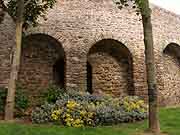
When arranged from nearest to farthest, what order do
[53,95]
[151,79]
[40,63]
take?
1. [151,79]
2. [53,95]
3. [40,63]

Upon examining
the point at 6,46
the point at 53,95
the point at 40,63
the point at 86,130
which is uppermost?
the point at 6,46

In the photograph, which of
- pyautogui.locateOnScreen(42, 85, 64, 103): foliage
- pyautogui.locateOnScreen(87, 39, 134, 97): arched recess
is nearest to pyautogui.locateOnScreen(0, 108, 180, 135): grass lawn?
pyautogui.locateOnScreen(42, 85, 64, 103): foliage

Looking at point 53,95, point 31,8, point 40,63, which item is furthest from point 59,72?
point 31,8

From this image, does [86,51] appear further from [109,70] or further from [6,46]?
[6,46]

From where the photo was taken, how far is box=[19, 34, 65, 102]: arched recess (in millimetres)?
15367

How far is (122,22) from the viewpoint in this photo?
53.2ft

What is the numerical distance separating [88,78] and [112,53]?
5.49ft

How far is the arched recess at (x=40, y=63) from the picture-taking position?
605 inches

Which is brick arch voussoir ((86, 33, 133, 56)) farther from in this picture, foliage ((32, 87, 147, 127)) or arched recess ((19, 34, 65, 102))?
foliage ((32, 87, 147, 127))

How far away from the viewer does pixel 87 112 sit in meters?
11.0

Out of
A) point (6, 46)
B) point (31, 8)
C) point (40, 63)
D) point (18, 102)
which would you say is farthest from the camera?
point (40, 63)

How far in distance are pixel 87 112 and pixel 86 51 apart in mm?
4763

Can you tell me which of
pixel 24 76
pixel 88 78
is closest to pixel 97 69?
pixel 88 78

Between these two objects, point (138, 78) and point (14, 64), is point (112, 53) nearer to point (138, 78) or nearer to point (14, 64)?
point (138, 78)
